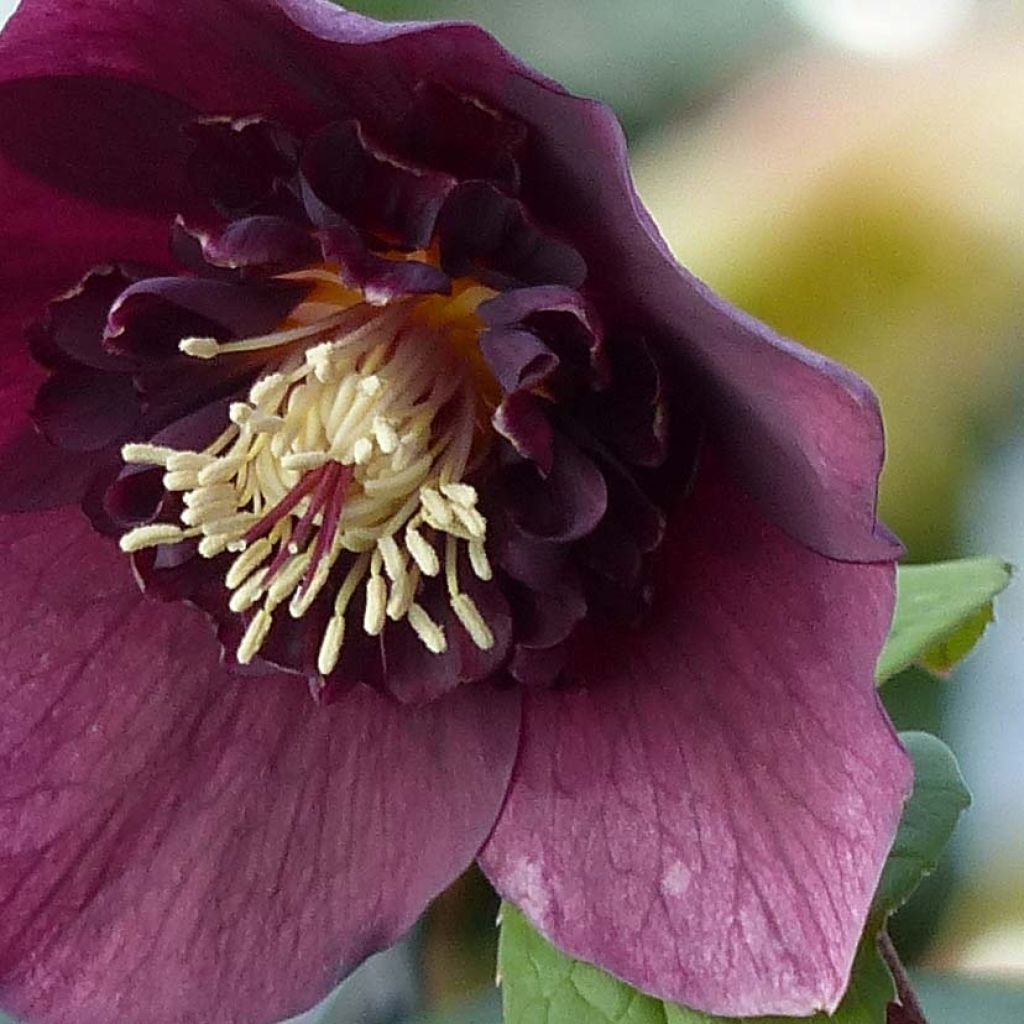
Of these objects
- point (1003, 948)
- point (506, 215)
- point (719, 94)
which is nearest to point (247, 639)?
point (506, 215)

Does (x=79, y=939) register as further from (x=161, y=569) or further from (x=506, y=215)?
(x=506, y=215)

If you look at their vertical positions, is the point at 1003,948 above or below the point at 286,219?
below

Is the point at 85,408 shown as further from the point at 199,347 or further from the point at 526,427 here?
the point at 526,427

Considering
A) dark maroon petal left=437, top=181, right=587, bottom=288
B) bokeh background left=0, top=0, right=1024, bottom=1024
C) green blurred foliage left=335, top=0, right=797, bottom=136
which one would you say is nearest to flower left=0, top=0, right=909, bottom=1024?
dark maroon petal left=437, top=181, right=587, bottom=288

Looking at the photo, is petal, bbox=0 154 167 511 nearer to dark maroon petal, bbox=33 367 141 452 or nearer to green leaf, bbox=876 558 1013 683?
dark maroon petal, bbox=33 367 141 452

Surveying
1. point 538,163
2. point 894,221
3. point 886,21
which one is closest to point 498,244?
point 538,163

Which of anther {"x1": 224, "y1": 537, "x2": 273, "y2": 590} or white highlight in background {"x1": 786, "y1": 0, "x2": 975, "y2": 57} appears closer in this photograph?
anther {"x1": 224, "y1": 537, "x2": 273, "y2": 590}

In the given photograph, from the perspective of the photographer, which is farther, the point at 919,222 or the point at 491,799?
the point at 919,222
